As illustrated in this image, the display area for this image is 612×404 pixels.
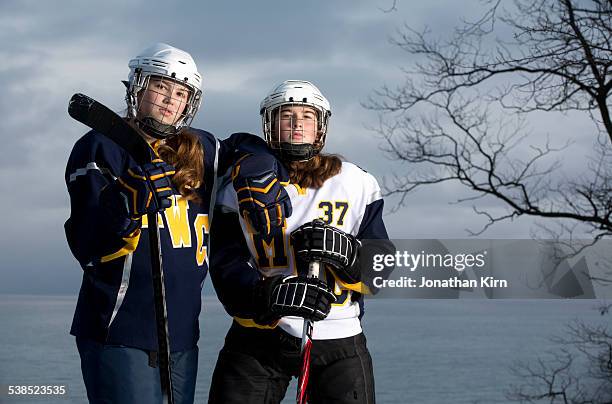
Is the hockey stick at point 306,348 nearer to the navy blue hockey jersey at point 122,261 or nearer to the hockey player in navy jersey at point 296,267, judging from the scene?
the hockey player in navy jersey at point 296,267

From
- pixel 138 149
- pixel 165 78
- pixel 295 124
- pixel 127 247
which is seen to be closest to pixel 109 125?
pixel 138 149

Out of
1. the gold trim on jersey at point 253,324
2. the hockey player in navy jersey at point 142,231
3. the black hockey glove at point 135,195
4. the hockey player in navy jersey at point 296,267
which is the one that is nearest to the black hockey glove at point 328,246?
the hockey player in navy jersey at point 296,267

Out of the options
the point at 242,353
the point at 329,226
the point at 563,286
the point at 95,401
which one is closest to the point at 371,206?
the point at 329,226

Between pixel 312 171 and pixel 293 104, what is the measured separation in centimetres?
24

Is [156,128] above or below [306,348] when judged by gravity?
above

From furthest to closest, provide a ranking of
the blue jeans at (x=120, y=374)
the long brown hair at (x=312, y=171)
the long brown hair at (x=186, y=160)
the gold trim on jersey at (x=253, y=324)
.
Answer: the long brown hair at (x=312, y=171)
the gold trim on jersey at (x=253, y=324)
the long brown hair at (x=186, y=160)
the blue jeans at (x=120, y=374)

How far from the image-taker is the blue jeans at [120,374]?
244cm

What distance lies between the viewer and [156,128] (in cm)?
255

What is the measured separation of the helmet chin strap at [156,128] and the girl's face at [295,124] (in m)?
0.36

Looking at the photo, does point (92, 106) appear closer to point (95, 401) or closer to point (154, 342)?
point (154, 342)

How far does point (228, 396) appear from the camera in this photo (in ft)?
8.55

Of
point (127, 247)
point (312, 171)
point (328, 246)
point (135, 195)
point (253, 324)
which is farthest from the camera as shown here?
point (312, 171)

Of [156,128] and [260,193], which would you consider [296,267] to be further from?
[156,128]

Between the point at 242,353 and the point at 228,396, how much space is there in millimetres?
144
